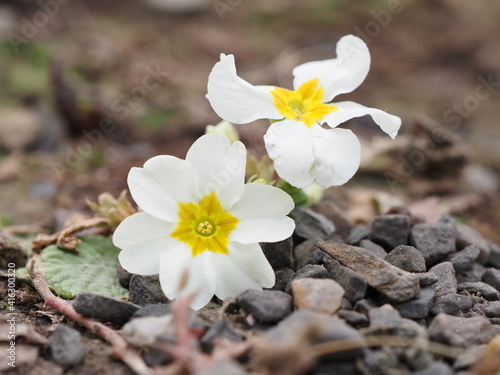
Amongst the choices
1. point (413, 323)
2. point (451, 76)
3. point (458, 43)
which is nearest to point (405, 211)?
point (413, 323)

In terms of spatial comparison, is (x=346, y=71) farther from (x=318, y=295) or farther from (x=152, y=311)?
(x=152, y=311)

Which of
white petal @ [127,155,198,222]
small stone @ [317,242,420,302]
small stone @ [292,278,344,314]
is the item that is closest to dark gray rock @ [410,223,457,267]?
small stone @ [317,242,420,302]

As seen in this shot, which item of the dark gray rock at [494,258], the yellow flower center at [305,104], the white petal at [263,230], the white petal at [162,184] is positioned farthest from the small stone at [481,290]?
the white petal at [162,184]

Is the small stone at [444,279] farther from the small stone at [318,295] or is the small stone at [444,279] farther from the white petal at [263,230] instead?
the white petal at [263,230]

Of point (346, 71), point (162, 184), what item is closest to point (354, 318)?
point (162, 184)

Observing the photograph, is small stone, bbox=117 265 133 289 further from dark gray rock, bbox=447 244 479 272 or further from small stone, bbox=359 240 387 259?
dark gray rock, bbox=447 244 479 272

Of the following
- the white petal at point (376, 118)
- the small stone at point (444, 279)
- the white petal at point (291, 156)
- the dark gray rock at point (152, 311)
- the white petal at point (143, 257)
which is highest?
the white petal at point (376, 118)

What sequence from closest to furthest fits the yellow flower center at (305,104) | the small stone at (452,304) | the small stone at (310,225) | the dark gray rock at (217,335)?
the dark gray rock at (217,335), the small stone at (452,304), the yellow flower center at (305,104), the small stone at (310,225)

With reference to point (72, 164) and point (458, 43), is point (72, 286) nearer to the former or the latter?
point (72, 164)
